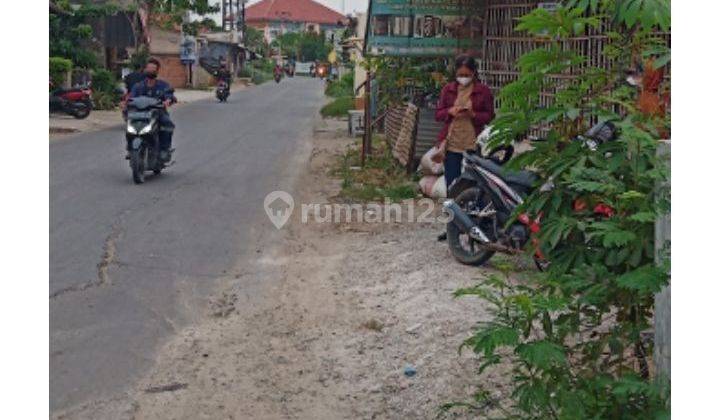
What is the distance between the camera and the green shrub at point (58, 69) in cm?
2605

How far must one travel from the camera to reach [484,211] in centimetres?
809

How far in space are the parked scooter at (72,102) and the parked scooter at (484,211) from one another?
59.5 ft

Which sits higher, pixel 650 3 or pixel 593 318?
pixel 650 3

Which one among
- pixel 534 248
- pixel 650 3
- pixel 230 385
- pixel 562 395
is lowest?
pixel 230 385

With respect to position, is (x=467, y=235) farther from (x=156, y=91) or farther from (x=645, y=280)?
(x=156, y=91)

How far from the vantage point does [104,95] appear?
99.8 ft

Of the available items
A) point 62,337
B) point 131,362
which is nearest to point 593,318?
point 131,362

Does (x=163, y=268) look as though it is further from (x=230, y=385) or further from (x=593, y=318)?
(x=593, y=318)

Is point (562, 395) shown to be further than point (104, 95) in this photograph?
No

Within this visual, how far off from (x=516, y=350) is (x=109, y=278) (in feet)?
16.0

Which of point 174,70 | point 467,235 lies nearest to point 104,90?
point 467,235

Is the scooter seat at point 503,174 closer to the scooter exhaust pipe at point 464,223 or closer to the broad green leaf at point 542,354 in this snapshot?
the scooter exhaust pipe at point 464,223

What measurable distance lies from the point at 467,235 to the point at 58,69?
20517mm

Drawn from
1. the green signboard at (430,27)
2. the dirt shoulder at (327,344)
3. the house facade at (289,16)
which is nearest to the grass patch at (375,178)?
the green signboard at (430,27)
